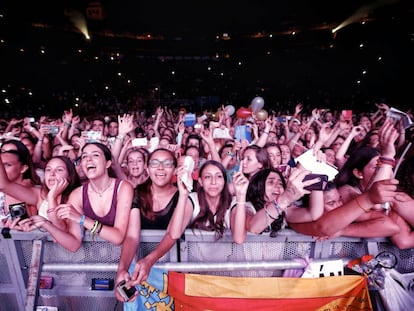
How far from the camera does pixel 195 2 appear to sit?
2530 centimetres

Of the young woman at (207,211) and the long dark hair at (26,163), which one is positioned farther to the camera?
the long dark hair at (26,163)

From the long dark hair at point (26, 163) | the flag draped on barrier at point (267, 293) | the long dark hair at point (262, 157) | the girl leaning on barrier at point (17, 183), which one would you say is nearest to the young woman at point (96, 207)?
the girl leaning on barrier at point (17, 183)

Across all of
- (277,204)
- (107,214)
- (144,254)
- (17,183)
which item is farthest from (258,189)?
(17,183)

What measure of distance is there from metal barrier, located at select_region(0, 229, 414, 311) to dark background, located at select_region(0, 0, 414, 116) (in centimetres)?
1490

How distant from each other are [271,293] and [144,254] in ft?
3.08

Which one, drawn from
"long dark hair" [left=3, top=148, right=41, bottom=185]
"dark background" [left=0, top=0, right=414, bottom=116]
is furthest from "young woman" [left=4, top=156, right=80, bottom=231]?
"dark background" [left=0, top=0, right=414, bottom=116]

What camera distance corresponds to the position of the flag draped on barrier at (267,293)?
1987 mm

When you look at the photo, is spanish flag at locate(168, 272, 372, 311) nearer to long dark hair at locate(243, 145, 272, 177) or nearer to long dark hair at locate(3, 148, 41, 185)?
long dark hair at locate(243, 145, 272, 177)

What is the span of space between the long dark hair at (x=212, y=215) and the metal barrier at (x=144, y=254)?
0.50 ft

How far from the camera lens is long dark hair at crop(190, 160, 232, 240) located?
223cm

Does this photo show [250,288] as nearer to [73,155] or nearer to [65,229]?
[65,229]

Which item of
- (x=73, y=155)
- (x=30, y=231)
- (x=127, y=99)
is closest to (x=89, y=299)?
(x=30, y=231)

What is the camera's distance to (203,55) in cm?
2733

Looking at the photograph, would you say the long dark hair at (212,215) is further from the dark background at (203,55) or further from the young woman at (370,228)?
the dark background at (203,55)
